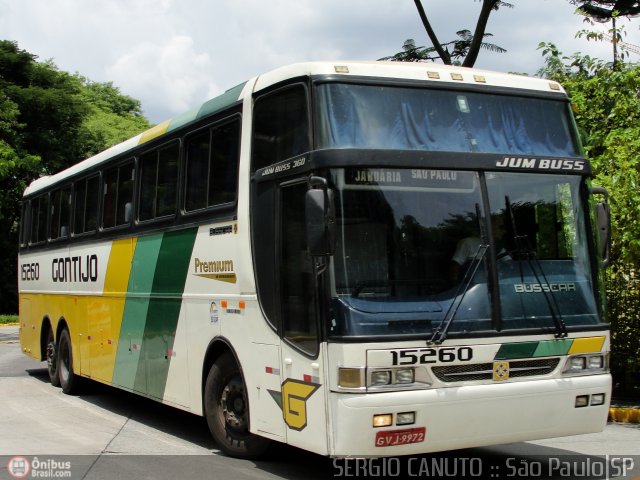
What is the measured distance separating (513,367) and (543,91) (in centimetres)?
255

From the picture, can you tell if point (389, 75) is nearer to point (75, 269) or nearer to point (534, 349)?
point (534, 349)

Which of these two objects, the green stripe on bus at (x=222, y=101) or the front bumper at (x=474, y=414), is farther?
the green stripe on bus at (x=222, y=101)

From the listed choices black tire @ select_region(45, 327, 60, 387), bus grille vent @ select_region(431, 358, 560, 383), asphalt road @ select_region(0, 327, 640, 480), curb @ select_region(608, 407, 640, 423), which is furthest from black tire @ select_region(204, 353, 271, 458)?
black tire @ select_region(45, 327, 60, 387)

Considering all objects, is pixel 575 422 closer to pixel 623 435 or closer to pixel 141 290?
pixel 623 435

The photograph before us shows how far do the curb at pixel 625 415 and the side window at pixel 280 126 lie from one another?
6003 millimetres

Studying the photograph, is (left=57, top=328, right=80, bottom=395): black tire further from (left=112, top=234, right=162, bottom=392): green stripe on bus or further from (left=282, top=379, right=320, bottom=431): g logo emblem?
(left=282, top=379, right=320, bottom=431): g logo emblem

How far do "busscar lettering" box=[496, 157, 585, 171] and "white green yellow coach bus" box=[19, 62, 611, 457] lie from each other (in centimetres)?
1

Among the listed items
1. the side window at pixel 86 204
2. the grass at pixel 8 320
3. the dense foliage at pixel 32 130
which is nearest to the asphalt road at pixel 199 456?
the side window at pixel 86 204

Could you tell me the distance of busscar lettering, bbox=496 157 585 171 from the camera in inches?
284

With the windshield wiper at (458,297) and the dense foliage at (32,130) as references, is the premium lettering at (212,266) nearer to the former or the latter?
the windshield wiper at (458,297)

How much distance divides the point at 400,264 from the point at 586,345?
1.77m

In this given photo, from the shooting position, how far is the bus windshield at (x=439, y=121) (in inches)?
272

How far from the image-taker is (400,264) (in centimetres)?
671

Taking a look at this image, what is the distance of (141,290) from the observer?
34.9 ft
